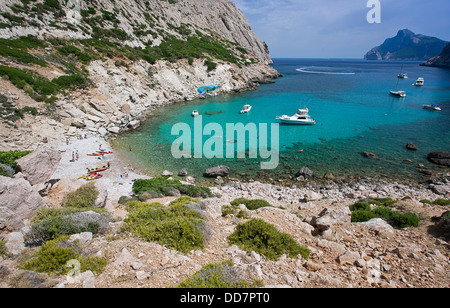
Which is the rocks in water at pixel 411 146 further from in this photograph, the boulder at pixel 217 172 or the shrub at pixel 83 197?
the shrub at pixel 83 197

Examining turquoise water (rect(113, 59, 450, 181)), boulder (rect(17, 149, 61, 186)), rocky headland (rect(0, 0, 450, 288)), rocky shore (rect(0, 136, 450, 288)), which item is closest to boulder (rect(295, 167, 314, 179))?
rocky headland (rect(0, 0, 450, 288))

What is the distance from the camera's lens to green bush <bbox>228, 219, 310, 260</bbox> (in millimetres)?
8852

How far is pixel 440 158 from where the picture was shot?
92.7 feet

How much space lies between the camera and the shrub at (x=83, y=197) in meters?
13.9

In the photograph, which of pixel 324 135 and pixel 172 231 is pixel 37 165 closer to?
pixel 172 231

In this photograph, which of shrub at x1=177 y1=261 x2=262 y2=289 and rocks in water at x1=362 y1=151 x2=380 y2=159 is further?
rocks in water at x1=362 y1=151 x2=380 y2=159

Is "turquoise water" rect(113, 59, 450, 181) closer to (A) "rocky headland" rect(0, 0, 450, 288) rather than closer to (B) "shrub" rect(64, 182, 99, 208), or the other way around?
(A) "rocky headland" rect(0, 0, 450, 288)

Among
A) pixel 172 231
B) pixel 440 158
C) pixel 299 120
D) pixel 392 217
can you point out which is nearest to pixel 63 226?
pixel 172 231

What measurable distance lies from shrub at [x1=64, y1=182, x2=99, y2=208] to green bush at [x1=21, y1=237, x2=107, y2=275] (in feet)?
22.0

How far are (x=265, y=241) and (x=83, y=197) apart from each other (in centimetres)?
1196
